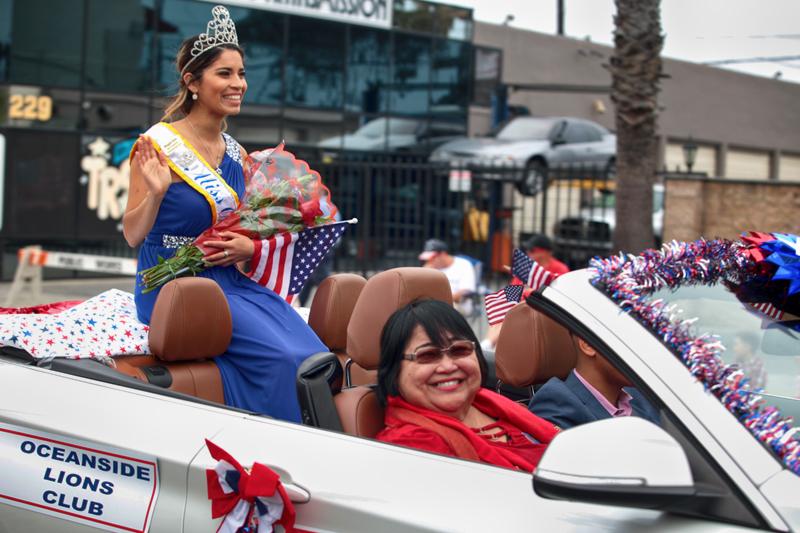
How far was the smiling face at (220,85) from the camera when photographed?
4117mm

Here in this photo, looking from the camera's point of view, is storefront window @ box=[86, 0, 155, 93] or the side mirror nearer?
the side mirror

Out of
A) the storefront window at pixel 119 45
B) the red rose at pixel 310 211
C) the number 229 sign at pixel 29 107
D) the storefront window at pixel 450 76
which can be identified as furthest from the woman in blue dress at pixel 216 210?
the storefront window at pixel 450 76

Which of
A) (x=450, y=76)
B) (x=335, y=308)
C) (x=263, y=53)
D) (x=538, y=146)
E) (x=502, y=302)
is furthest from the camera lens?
(x=450, y=76)

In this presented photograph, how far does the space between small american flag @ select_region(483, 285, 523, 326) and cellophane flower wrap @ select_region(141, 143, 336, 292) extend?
30.5 inches

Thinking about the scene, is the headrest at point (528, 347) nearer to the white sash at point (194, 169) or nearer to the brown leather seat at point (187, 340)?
the brown leather seat at point (187, 340)

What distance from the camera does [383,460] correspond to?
7.97 feet

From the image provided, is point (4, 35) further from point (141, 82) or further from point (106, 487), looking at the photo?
point (106, 487)

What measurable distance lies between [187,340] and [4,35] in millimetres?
14499

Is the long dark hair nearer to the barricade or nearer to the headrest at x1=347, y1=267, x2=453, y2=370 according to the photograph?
the headrest at x1=347, y1=267, x2=453, y2=370

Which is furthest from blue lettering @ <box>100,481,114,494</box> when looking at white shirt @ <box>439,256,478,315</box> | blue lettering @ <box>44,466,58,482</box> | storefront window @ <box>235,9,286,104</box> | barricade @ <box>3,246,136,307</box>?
storefront window @ <box>235,9,286,104</box>

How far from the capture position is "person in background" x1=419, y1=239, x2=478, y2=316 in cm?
1066

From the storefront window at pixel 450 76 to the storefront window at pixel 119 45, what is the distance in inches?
258


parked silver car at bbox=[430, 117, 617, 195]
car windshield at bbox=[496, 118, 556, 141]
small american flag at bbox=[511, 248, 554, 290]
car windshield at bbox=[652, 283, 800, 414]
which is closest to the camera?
car windshield at bbox=[652, 283, 800, 414]

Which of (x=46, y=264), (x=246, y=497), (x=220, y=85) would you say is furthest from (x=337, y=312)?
(x=46, y=264)
